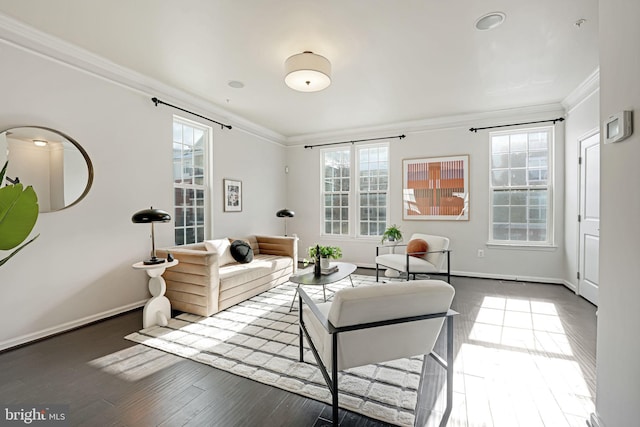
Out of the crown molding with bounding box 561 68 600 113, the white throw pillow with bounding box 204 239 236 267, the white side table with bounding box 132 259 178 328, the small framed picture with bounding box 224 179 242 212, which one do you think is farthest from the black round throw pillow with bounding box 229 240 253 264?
the crown molding with bounding box 561 68 600 113

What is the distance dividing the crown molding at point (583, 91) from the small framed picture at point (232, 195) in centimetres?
511

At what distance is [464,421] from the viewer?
1640 mm

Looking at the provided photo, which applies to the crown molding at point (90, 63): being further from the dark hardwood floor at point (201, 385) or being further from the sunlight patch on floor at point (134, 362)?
the sunlight patch on floor at point (134, 362)

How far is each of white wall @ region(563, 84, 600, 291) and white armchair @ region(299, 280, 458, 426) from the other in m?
3.71

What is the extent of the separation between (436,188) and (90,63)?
Answer: 5.21 meters

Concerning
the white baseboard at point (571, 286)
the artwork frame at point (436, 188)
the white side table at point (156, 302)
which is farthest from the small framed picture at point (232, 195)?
the white baseboard at point (571, 286)

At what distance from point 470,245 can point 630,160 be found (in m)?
3.94

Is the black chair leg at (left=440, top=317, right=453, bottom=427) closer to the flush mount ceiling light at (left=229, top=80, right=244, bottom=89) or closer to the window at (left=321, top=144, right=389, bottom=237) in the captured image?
the flush mount ceiling light at (left=229, top=80, right=244, bottom=89)

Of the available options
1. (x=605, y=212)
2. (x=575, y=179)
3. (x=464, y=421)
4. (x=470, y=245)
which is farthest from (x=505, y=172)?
(x=464, y=421)

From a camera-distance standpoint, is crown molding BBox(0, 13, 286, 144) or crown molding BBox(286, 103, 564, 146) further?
crown molding BBox(286, 103, 564, 146)

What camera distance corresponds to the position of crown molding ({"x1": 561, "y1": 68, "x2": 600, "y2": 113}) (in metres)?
3.41

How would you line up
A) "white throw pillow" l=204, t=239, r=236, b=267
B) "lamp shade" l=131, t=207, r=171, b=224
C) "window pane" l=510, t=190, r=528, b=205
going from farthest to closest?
"window pane" l=510, t=190, r=528, b=205 < "white throw pillow" l=204, t=239, r=236, b=267 < "lamp shade" l=131, t=207, r=171, b=224

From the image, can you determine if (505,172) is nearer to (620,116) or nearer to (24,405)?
(620,116)

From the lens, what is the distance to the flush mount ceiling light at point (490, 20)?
2360 millimetres
